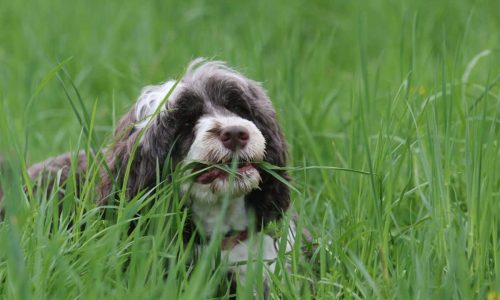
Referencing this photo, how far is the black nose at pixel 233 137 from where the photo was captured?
348 cm

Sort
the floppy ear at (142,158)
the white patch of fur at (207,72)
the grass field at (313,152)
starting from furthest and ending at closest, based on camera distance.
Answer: the white patch of fur at (207,72)
the floppy ear at (142,158)
the grass field at (313,152)

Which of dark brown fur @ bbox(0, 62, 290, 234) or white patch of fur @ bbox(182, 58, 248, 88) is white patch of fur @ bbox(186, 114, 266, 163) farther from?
white patch of fur @ bbox(182, 58, 248, 88)

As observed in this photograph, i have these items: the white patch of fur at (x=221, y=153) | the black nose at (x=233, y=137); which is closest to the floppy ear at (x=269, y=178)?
the white patch of fur at (x=221, y=153)

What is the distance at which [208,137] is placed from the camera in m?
3.51

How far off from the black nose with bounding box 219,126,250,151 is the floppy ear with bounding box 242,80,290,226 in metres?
0.40

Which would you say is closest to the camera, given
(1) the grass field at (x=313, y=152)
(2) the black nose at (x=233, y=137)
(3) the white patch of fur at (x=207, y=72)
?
(1) the grass field at (x=313, y=152)

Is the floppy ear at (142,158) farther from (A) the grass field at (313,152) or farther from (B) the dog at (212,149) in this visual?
(A) the grass field at (313,152)

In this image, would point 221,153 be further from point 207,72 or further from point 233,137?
point 207,72

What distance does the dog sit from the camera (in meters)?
3.53

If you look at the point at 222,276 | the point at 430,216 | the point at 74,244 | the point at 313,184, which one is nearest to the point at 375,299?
the point at 430,216

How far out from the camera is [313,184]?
4555 mm

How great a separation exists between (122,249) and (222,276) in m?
0.48

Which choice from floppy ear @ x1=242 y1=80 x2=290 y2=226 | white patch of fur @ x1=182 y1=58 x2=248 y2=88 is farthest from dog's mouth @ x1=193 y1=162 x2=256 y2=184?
white patch of fur @ x1=182 y1=58 x2=248 y2=88

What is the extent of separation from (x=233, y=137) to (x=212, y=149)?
9 cm
